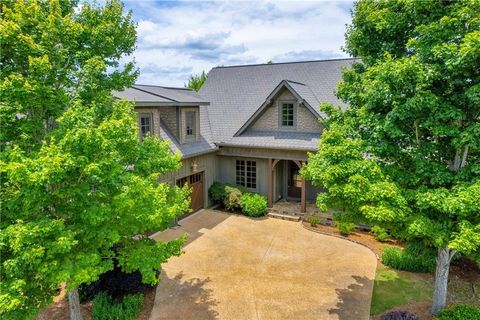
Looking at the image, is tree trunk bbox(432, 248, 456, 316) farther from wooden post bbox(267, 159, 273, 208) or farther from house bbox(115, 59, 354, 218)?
wooden post bbox(267, 159, 273, 208)

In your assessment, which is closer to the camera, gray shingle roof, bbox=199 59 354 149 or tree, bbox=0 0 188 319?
Result: tree, bbox=0 0 188 319

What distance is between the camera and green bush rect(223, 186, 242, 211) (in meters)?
18.0

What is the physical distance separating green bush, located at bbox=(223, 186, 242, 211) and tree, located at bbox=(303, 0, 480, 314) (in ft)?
30.7

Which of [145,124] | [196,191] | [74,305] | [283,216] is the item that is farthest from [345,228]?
[74,305]

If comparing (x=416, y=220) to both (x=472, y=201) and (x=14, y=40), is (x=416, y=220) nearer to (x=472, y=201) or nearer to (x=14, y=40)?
(x=472, y=201)

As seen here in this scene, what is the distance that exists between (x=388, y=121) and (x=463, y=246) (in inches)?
126

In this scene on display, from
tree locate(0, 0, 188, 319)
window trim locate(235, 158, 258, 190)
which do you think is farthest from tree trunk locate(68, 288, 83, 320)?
window trim locate(235, 158, 258, 190)

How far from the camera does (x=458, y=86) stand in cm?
735

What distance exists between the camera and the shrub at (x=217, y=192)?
18422 millimetres

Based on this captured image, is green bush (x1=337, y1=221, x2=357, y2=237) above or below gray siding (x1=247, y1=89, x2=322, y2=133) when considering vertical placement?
below

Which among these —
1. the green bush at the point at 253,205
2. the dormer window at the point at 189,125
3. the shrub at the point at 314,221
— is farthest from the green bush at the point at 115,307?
the shrub at the point at 314,221

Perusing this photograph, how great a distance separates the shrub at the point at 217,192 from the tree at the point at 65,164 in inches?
381

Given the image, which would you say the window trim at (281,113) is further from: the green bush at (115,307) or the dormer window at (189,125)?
the green bush at (115,307)

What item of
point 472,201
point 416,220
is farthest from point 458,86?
point 416,220
